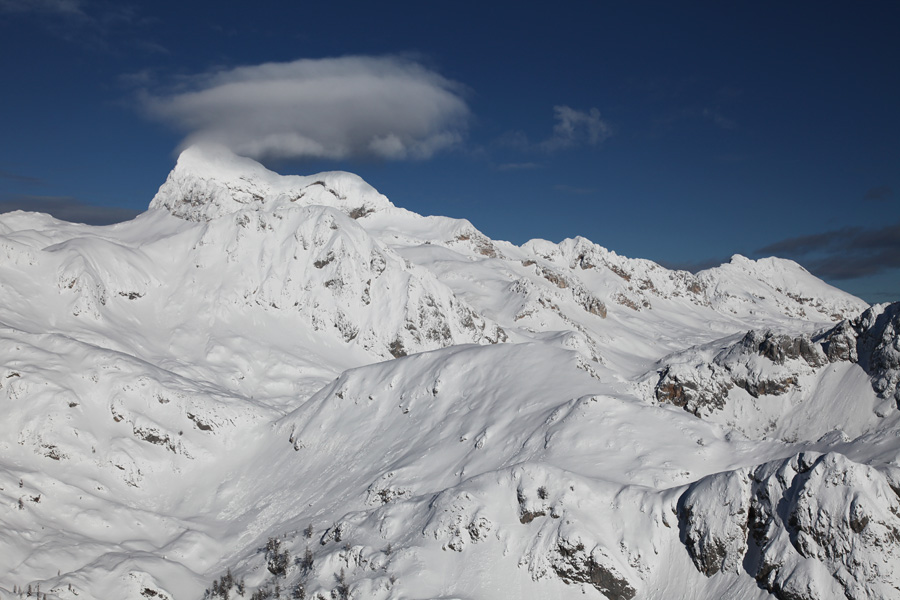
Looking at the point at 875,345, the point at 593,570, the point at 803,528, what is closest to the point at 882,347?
the point at 875,345

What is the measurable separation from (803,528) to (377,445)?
41319 millimetres

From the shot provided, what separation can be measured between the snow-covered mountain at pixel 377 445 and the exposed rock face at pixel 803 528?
124mm

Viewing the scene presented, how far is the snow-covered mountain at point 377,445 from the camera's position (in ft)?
146

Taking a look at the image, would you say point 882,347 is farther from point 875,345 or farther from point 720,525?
point 720,525

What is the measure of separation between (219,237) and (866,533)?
11993 cm

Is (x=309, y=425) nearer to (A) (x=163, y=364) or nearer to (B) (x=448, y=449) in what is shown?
(B) (x=448, y=449)

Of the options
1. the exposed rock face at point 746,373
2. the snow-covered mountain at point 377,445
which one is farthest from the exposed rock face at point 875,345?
the exposed rock face at point 746,373

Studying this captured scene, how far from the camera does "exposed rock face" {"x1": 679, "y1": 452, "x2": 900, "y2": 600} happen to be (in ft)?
125

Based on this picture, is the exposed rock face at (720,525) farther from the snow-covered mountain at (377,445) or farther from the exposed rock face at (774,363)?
the exposed rock face at (774,363)

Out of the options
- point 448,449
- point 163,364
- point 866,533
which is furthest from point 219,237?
point 866,533

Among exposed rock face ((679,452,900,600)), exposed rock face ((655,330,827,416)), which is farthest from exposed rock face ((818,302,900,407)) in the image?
exposed rock face ((679,452,900,600))

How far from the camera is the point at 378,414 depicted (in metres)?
75.8

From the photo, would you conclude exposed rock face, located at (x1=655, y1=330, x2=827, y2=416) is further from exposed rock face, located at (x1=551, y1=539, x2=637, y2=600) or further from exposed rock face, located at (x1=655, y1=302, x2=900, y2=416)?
exposed rock face, located at (x1=551, y1=539, x2=637, y2=600)

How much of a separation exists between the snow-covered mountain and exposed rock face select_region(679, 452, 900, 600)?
0.12 m
